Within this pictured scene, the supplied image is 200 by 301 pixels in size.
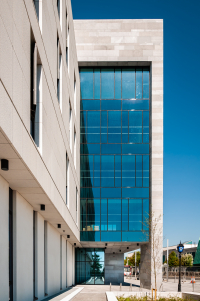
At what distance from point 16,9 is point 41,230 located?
11670 millimetres

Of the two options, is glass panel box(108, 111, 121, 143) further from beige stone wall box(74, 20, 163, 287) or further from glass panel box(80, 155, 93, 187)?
beige stone wall box(74, 20, 163, 287)

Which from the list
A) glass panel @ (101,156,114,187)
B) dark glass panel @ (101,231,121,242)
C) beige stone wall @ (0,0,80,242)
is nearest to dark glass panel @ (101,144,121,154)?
glass panel @ (101,156,114,187)

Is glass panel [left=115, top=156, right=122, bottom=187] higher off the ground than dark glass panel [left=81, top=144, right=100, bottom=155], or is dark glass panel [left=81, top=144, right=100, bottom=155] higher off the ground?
dark glass panel [left=81, top=144, right=100, bottom=155]

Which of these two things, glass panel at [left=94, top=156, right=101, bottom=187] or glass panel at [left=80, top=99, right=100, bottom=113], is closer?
glass panel at [left=94, top=156, right=101, bottom=187]

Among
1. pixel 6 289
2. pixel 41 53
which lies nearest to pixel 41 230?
pixel 6 289

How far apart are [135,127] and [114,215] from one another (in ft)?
29.1

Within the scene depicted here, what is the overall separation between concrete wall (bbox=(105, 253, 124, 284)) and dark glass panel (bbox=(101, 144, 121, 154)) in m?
17.2

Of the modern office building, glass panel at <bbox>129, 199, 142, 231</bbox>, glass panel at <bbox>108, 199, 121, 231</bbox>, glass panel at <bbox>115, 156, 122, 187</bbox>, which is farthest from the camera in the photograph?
glass panel at <bbox>115, 156, 122, 187</bbox>

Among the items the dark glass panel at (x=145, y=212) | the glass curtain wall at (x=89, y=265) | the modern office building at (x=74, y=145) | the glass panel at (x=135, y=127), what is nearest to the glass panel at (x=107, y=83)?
the modern office building at (x=74, y=145)

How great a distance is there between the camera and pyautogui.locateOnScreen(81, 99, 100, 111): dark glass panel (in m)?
34.3

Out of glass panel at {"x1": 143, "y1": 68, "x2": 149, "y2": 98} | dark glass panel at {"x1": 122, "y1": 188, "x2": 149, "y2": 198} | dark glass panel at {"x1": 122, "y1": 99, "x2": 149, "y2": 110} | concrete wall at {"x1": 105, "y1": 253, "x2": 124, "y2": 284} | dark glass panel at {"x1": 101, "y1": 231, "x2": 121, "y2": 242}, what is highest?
glass panel at {"x1": 143, "y1": 68, "x2": 149, "y2": 98}

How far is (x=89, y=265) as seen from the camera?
4244cm

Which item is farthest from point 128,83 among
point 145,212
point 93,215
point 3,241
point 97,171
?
point 3,241

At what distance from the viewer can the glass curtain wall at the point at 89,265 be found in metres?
40.5
